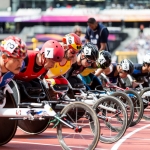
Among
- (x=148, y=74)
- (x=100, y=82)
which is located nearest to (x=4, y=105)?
(x=100, y=82)

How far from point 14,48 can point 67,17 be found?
222 feet

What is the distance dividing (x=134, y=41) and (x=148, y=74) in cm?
5498

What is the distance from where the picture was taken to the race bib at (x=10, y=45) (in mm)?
7878

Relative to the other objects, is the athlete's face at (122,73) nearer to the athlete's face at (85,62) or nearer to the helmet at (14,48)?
the athlete's face at (85,62)

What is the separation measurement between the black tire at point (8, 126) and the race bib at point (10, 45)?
0.81 metres

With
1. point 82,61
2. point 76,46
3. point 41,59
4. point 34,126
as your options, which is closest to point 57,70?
point 76,46

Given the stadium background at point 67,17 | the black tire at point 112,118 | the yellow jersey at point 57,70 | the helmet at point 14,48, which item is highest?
the helmet at point 14,48

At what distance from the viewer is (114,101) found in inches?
370

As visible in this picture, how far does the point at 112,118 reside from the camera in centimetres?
989

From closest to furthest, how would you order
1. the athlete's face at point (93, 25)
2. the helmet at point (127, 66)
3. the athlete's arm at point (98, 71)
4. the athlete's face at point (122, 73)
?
the athlete's arm at point (98, 71), the helmet at point (127, 66), the athlete's face at point (122, 73), the athlete's face at point (93, 25)

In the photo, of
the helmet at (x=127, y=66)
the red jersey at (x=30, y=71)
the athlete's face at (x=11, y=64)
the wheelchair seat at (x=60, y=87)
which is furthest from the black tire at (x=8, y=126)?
the helmet at (x=127, y=66)

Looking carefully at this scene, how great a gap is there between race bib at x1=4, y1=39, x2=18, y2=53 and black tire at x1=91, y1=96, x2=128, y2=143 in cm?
209

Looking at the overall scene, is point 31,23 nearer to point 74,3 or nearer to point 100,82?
point 74,3

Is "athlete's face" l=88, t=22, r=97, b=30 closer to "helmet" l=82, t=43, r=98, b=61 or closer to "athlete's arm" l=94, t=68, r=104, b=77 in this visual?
"athlete's arm" l=94, t=68, r=104, b=77
